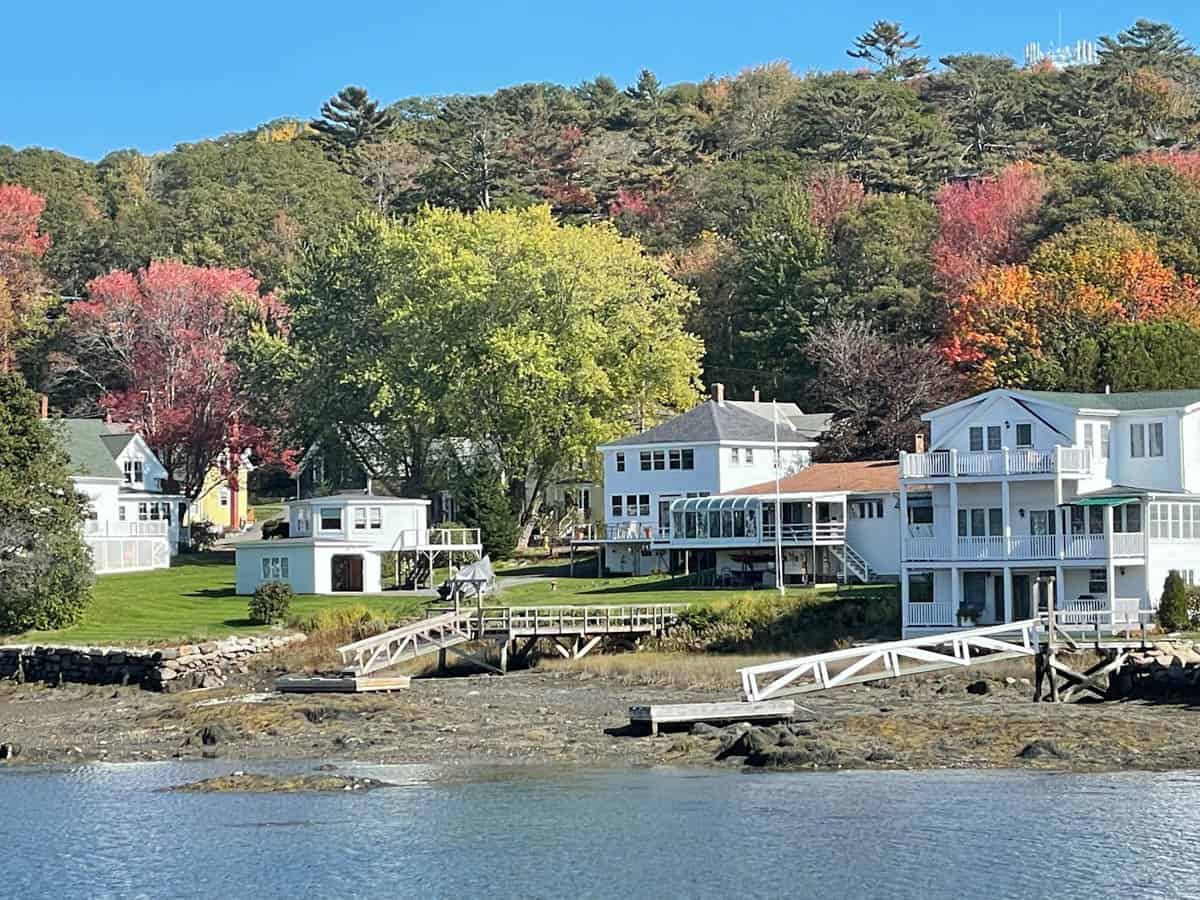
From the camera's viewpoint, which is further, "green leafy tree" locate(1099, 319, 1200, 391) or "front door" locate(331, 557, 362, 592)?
"green leafy tree" locate(1099, 319, 1200, 391)

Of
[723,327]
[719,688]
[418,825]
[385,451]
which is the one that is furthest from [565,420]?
[418,825]

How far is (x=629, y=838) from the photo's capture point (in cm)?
3688

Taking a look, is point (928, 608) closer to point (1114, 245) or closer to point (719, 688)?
point (719, 688)

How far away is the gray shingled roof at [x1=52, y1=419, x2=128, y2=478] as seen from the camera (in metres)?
92.9

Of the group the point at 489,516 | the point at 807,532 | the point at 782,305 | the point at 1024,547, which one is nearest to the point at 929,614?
the point at 1024,547

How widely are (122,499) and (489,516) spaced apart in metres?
18.9

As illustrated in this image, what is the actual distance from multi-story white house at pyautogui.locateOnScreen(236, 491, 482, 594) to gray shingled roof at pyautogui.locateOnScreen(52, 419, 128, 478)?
1159 cm

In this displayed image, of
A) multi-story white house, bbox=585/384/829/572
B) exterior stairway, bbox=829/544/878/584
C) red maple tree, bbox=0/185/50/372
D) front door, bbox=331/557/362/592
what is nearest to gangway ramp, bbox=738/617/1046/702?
exterior stairway, bbox=829/544/878/584

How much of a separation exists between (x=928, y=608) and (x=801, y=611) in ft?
13.1

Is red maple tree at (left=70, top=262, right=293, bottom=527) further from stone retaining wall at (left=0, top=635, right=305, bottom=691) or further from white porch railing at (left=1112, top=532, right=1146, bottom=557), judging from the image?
white porch railing at (left=1112, top=532, right=1146, bottom=557)

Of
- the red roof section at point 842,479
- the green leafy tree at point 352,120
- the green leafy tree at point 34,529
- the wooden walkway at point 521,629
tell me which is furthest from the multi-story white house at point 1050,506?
the green leafy tree at point 352,120

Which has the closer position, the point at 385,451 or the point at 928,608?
the point at 928,608

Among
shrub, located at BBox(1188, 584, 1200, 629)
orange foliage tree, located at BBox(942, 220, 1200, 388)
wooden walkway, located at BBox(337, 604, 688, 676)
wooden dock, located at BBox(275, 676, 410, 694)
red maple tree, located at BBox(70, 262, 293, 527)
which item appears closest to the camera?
wooden dock, located at BBox(275, 676, 410, 694)

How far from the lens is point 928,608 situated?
64.8 meters
